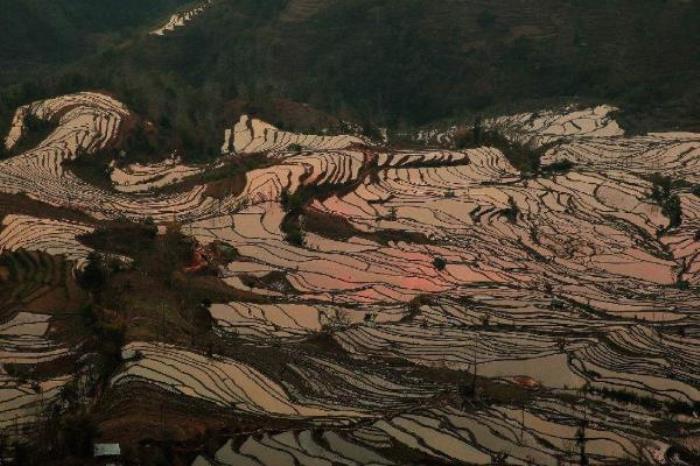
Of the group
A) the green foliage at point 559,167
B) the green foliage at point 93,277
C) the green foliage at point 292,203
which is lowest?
the green foliage at point 559,167

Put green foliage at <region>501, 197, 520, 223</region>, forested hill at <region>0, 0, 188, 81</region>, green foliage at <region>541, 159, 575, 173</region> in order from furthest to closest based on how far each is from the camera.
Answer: forested hill at <region>0, 0, 188, 81</region> < green foliage at <region>541, 159, 575, 173</region> < green foliage at <region>501, 197, 520, 223</region>

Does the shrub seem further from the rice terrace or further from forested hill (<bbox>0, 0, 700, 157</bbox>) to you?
forested hill (<bbox>0, 0, 700, 157</bbox>)

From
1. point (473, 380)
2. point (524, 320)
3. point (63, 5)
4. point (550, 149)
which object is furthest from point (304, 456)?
point (63, 5)

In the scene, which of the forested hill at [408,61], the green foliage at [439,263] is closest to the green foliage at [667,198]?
the green foliage at [439,263]

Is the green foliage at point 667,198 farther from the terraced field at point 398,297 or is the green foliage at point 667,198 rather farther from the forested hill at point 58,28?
the forested hill at point 58,28

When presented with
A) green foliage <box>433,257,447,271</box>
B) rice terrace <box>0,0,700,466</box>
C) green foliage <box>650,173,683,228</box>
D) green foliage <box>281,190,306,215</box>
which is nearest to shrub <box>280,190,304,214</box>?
green foliage <box>281,190,306,215</box>

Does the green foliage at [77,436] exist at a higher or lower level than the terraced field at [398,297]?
higher
